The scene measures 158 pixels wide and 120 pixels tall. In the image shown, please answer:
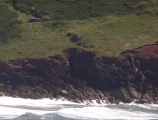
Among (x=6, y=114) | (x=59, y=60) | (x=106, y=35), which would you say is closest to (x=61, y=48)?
(x=59, y=60)

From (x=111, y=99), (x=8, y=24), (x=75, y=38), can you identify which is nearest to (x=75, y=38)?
(x=75, y=38)

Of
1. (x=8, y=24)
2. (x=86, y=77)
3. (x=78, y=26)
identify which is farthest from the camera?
(x=8, y=24)

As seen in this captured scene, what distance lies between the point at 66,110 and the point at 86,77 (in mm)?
7879

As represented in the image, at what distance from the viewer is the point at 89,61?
56.6 meters

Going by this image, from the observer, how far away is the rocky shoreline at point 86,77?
53.9 metres

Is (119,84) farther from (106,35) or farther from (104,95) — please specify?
(106,35)

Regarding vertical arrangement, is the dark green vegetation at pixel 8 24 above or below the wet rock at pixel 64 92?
above

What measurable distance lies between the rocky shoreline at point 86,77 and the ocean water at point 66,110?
1.22 meters

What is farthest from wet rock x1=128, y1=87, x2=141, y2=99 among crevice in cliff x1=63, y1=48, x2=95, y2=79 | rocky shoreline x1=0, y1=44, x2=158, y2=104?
crevice in cliff x1=63, y1=48, x2=95, y2=79

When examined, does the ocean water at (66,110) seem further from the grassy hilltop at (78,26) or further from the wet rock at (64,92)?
the grassy hilltop at (78,26)

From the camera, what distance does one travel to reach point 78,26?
217 ft

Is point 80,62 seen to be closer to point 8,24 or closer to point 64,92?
point 64,92

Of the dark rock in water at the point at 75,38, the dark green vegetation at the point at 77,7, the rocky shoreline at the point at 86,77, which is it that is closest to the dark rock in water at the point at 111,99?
the rocky shoreline at the point at 86,77

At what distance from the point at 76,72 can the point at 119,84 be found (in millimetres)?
4731
